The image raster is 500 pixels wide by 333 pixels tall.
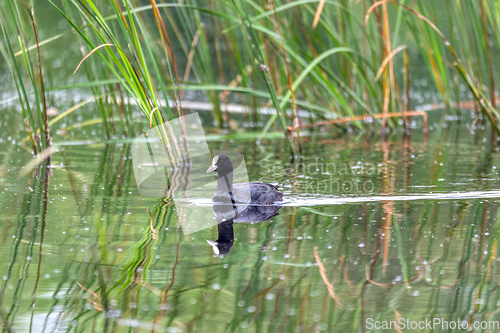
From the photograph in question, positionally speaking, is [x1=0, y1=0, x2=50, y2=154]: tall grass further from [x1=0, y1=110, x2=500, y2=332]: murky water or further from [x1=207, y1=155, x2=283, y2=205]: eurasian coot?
[x1=207, y1=155, x2=283, y2=205]: eurasian coot

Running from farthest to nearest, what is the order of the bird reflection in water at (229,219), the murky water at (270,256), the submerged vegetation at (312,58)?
the submerged vegetation at (312,58)
the bird reflection in water at (229,219)
the murky water at (270,256)

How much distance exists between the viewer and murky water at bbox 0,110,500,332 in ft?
7.34

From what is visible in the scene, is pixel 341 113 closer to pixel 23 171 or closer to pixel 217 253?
pixel 23 171

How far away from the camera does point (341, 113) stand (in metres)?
6.09

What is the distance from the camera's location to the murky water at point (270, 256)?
7.34 ft

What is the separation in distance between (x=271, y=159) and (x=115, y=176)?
129 cm

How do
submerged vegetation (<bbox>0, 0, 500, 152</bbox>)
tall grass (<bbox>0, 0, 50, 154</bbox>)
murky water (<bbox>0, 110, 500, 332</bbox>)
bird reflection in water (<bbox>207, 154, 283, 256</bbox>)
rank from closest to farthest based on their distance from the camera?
murky water (<bbox>0, 110, 500, 332</bbox>) → bird reflection in water (<bbox>207, 154, 283, 256</bbox>) → tall grass (<bbox>0, 0, 50, 154</bbox>) → submerged vegetation (<bbox>0, 0, 500, 152</bbox>)

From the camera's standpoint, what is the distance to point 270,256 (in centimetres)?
280

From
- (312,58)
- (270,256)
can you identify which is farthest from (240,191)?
(312,58)

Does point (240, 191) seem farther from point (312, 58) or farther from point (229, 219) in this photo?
point (312, 58)

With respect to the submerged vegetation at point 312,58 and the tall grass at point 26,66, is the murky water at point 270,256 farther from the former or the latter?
the submerged vegetation at point 312,58

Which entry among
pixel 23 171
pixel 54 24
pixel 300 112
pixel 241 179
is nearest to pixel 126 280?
pixel 241 179

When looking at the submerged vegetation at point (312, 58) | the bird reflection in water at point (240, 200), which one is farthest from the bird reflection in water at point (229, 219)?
the submerged vegetation at point (312, 58)

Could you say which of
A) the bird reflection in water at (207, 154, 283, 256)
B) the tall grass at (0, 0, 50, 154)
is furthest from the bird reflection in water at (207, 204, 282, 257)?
the tall grass at (0, 0, 50, 154)
